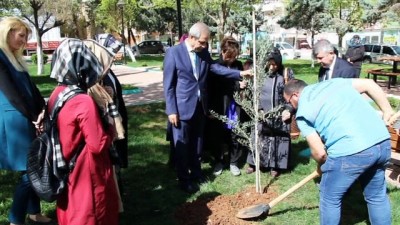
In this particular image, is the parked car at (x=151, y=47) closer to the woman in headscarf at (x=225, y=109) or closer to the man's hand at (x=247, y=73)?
the woman in headscarf at (x=225, y=109)

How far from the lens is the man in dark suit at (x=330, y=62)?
147 inches

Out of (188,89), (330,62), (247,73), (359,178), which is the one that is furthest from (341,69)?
(188,89)

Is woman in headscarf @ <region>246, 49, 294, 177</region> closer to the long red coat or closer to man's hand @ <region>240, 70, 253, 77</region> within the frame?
man's hand @ <region>240, 70, 253, 77</region>

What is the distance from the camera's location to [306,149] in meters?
5.67

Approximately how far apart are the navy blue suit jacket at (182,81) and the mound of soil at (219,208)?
860mm

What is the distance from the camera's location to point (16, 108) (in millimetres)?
3049

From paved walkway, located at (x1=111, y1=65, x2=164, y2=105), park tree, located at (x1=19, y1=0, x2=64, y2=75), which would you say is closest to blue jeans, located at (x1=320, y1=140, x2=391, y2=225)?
paved walkway, located at (x1=111, y1=65, x2=164, y2=105)

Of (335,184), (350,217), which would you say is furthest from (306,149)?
(335,184)

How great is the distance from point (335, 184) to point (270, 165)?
1960 mm

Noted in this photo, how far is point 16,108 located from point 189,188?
6.37ft

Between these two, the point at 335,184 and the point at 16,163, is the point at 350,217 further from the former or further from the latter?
the point at 16,163

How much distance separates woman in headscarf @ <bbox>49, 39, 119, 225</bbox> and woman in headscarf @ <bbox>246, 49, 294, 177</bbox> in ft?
7.49

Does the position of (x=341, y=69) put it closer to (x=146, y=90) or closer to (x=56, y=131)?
(x=56, y=131)

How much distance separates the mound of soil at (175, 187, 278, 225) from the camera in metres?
3.64
